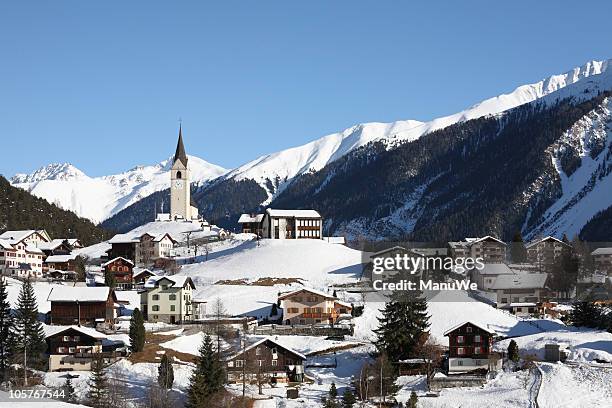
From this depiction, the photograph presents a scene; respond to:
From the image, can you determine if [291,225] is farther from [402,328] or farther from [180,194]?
[402,328]

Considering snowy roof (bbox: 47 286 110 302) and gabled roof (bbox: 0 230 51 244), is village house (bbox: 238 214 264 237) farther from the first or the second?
snowy roof (bbox: 47 286 110 302)

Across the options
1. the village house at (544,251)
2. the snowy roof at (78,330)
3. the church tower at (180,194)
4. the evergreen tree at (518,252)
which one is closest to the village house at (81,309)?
the snowy roof at (78,330)

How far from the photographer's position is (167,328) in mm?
81375

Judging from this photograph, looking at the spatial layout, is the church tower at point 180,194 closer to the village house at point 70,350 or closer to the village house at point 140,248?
the village house at point 140,248

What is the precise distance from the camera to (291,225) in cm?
14350

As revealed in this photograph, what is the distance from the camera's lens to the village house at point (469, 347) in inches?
2795

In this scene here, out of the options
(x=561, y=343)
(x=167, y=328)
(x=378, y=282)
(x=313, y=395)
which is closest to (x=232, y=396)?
(x=313, y=395)

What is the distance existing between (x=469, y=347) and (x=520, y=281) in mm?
A: 32447

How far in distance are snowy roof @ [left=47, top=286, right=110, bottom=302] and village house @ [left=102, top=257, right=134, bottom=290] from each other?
21.6 meters

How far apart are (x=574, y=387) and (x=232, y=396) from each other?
22.7m

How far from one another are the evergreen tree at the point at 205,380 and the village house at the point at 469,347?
57.2 ft

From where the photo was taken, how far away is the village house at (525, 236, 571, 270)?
117500 millimetres

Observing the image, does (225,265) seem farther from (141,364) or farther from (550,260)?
(141,364)

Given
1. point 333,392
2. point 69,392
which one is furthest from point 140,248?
point 333,392
